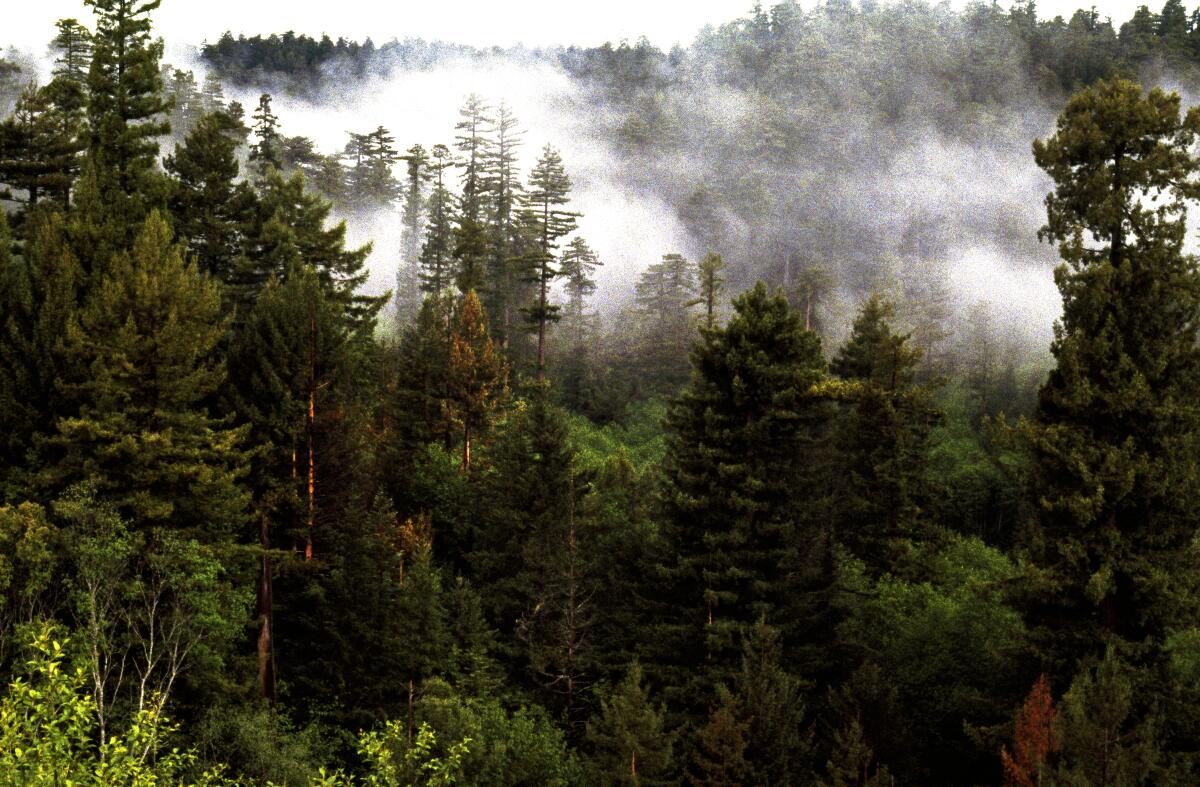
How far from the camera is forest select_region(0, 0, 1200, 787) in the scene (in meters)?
23.1

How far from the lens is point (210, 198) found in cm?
3991

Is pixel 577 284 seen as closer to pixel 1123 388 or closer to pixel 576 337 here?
pixel 576 337

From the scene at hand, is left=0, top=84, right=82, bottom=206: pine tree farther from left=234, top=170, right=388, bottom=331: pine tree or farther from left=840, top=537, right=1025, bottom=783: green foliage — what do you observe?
left=840, top=537, right=1025, bottom=783: green foliage

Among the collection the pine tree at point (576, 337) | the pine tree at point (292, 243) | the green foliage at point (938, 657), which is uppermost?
the pine tree at point (292, 243)

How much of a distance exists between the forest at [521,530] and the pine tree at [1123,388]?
10 cm

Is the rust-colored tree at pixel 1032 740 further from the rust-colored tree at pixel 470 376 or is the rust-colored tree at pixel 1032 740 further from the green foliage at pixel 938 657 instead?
the rust-colored tree at pixel 470 376

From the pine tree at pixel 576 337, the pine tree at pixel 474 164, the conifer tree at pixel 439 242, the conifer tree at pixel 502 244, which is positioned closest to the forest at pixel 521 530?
the pine tree at pixel 576 337

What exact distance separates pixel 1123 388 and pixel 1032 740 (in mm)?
9351

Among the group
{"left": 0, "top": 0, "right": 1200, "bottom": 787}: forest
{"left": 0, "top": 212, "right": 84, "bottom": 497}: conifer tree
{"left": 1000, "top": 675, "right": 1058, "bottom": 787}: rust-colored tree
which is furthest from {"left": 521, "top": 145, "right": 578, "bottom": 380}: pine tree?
{"left": 1000, "top": 675, "right": 1058, "bottom": 787}: rust-colored tree

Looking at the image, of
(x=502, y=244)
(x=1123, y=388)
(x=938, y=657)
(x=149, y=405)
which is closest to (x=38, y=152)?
(x=149, y=405)

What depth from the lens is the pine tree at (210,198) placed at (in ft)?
129

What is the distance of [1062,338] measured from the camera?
25.5 m

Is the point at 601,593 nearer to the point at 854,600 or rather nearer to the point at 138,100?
the point at 854,600

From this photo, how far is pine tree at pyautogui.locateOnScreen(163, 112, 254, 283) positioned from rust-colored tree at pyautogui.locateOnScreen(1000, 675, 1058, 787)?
33417mm
